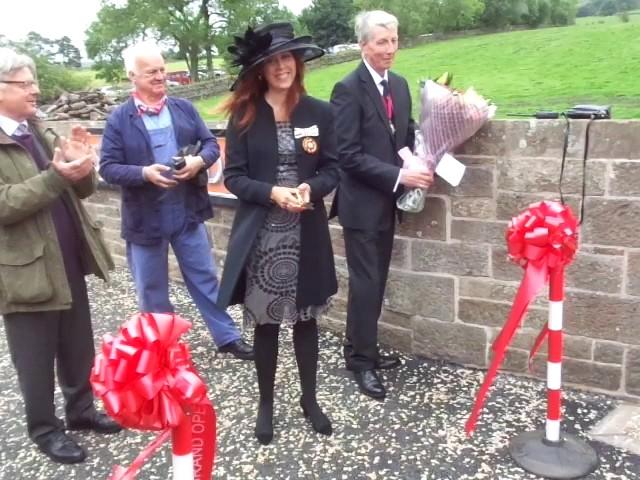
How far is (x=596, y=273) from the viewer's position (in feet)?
11.1

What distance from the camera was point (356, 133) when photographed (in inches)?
136

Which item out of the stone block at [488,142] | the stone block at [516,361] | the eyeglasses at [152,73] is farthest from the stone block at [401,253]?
the eyeglasses at [152,73]

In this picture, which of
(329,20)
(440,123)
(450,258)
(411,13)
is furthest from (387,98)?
(329,20)

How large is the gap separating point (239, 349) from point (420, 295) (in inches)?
48.7

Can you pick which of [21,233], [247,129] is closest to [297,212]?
[247,129]

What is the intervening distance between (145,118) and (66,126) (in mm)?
3543

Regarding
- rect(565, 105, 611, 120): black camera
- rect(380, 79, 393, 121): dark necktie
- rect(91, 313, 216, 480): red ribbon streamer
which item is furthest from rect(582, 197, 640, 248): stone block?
Answer: rect(91, 313, 216, 480): red ribbon streamer

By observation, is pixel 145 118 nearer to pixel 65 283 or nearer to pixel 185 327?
pixel 65 283

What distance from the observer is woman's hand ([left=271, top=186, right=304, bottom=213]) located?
9.28 ft

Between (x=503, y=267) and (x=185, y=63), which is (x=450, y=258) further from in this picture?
(x=185, y=63)

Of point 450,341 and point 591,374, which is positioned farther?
point 450,341

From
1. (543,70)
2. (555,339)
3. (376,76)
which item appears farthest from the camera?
(543,70)

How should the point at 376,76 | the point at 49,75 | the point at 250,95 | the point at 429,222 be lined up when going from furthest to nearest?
the point at 49,75
the point at 429,222
the point at 376,76
the point at 250,95

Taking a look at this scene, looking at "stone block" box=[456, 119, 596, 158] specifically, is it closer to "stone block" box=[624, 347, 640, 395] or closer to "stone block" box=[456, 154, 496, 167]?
"stone block" box=[456, 154, 496, 167]
